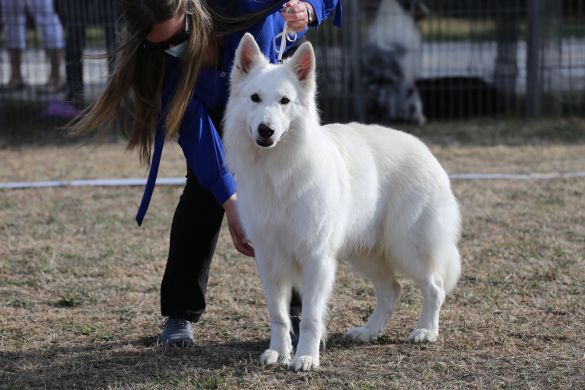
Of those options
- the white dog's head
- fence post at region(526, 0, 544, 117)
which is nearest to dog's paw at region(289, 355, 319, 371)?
the white dog's head

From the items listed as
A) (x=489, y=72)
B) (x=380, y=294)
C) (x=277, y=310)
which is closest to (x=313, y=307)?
(x=277, y=310)

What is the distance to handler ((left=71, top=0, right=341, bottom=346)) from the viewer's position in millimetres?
3627

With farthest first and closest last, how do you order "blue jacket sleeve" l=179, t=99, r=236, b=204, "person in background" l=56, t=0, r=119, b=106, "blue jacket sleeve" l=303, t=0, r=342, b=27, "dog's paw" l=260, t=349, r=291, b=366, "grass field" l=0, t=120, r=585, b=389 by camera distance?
"person in background" l=56, t=0, r=119, b=106, "blue jacket sleeve" l=303, t=0, r=342, b=27, "blue jacket sleeve" l=179, t=99, r=236, b=204, "dog's paw" l=260, t=349, r=291, b=366, "grass field" l=0, t=120, r=585, b=389

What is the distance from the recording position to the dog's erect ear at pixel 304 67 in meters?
3.49

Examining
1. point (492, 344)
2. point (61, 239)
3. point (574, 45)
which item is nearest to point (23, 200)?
point (61, 239)

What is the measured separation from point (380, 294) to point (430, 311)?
26 cm

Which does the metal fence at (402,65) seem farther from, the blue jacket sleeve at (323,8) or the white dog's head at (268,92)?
the white dog's head at (268,92)

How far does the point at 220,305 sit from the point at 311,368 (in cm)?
110

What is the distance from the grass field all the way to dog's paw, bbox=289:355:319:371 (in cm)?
5

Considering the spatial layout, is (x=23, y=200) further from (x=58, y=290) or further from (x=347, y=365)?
(x=347, y=365)

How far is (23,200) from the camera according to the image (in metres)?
7.05

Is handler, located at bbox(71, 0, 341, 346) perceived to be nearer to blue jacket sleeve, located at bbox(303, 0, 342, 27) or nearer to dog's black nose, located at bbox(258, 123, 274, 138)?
blue jacket sleeve, located at bbox(303, 0, 342, 27)

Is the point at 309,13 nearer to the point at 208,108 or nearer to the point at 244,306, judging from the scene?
the point at 208,108

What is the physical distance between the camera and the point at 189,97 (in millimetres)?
3740
